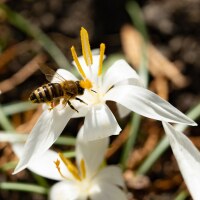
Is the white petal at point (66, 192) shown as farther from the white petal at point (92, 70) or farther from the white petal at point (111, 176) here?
the white petal at point (92, 70)

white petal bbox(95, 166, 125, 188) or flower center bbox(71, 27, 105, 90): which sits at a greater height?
flower center bbox(71, 27, 105, 90)

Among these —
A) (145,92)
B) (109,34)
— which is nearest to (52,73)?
(145,92)

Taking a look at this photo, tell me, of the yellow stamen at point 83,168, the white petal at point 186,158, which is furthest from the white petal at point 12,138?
the white petal at point 186,158

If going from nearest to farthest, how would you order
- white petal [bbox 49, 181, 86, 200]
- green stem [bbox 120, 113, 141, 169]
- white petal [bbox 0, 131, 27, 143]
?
white petal [bbox 49, 181, 86, 200], white petal [bbox 0, 131, 27, 143], green stem [bbox 120, 113, 141, 169]

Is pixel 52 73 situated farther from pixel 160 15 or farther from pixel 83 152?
pixel 160 15

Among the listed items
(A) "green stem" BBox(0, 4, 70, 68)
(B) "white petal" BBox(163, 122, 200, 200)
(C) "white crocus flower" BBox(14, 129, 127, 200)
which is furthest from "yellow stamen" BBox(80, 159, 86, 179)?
(A) "green stem" BBox(0, 4, 70, 68)

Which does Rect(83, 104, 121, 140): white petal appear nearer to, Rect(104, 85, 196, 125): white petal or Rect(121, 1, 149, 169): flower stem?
Rect(104, 85, 196, 125): white petal

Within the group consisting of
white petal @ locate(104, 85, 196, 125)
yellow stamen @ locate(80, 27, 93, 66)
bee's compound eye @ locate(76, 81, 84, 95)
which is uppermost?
yellow stamen @ locate(80, 27, 93, 66)
